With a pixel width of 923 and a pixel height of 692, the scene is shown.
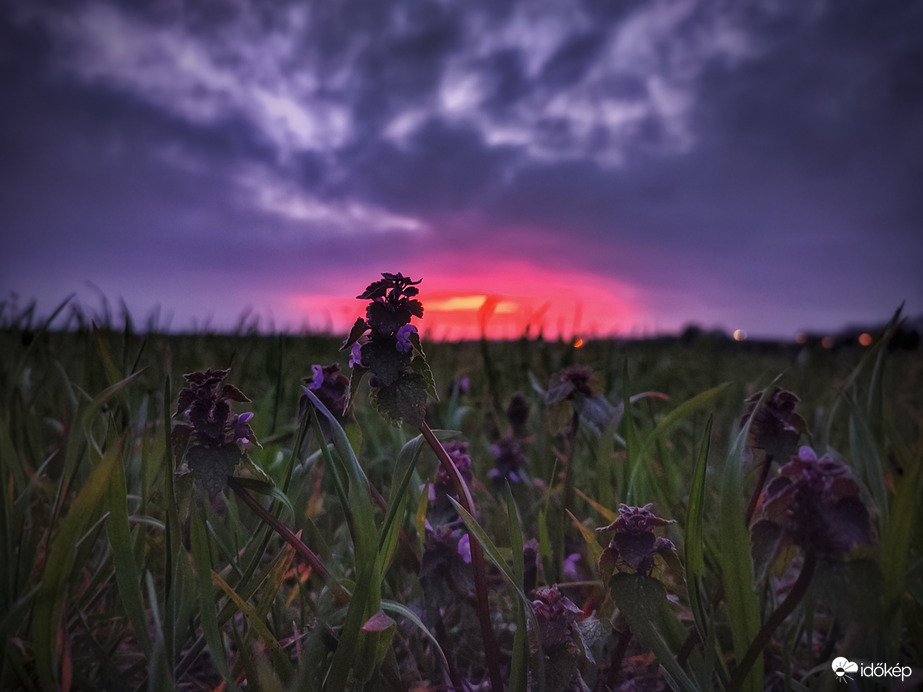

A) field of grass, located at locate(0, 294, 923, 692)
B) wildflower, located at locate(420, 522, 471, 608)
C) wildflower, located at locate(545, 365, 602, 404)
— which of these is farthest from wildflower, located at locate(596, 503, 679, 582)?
wildflower, located at locate(545, 365, 602, 404)

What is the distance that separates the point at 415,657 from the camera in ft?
5.59

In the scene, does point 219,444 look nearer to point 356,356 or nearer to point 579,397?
point 356,356

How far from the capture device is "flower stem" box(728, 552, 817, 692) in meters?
0.99

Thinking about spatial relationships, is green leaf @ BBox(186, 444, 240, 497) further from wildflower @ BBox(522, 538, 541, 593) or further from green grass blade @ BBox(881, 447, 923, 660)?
green grass blade @ BBox(881, 447, 923, 660)

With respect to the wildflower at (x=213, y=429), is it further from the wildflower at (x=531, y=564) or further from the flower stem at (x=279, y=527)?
the wildflower at (x=531, y=564)

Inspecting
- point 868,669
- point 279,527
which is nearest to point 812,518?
point 868,669

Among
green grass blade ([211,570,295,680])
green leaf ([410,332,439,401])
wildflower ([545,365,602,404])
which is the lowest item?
green grass blade ([211,570,295,680])

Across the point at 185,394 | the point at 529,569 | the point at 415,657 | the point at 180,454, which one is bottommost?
the point at 415,657

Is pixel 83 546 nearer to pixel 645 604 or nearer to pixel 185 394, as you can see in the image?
pixel 185 394

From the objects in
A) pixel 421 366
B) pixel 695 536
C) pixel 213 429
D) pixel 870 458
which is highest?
pixel 421 366

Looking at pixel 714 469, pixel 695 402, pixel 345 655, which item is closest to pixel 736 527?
pixel 695 402

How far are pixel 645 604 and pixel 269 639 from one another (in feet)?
2.57

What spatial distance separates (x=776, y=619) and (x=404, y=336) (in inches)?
33.7

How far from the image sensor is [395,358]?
3.91ft
